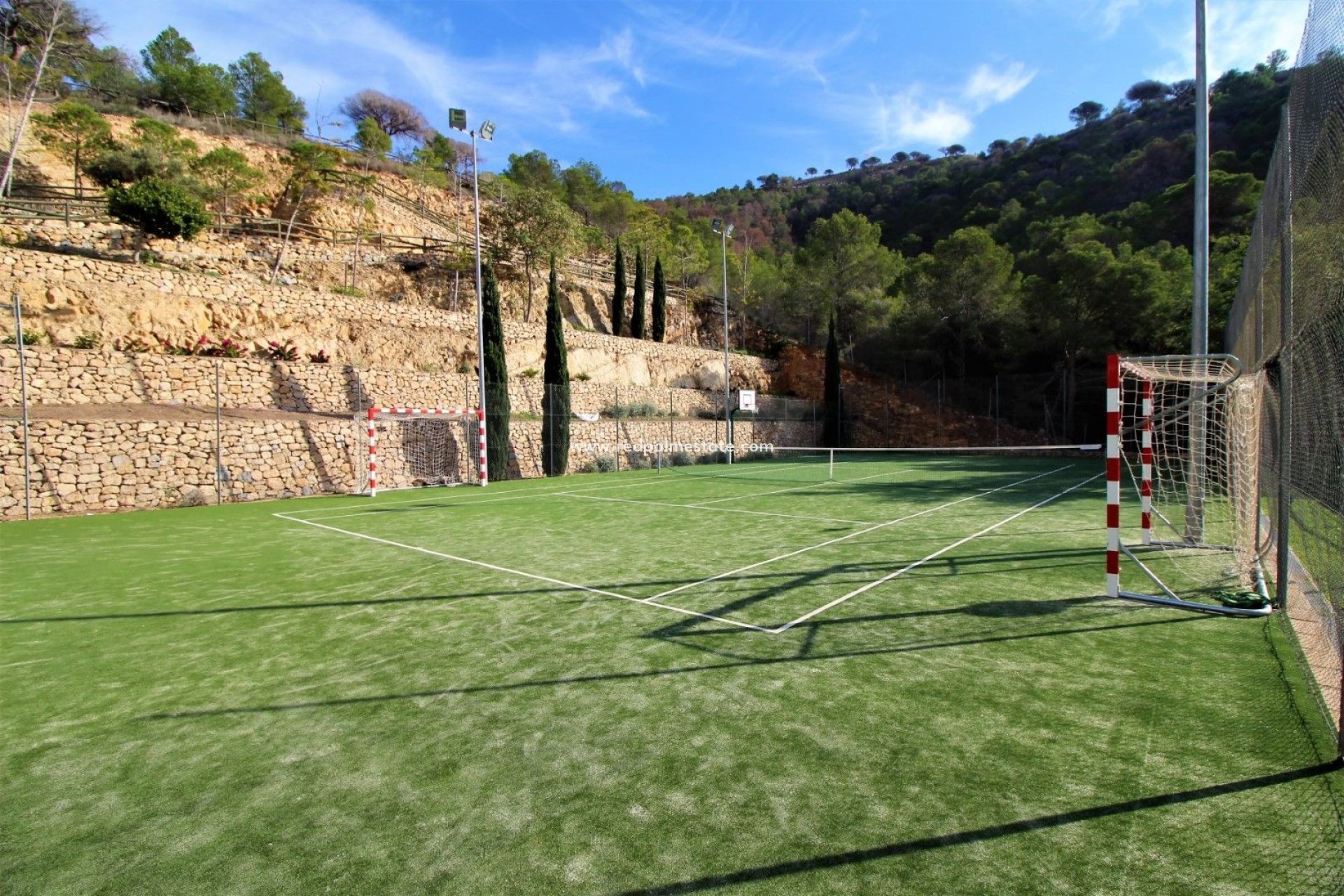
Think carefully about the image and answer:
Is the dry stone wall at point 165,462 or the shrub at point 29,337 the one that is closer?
the dry stone wall at point 165,462

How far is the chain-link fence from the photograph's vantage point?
3121 mm

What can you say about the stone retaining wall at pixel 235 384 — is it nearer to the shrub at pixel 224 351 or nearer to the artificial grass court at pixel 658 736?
the shrub at pixel 224 351

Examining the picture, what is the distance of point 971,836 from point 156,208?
26781 millimetres

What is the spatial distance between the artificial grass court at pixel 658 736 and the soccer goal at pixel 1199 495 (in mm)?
480

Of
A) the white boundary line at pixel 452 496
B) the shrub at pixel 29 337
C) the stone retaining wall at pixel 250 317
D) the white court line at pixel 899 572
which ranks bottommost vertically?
the white boundary line at pixel 452 496

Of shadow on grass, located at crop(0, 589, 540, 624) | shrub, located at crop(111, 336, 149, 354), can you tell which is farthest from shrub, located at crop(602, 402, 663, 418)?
shadow on grass, located at crop(0, 589, 540, 624)

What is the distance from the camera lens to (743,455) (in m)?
30.0

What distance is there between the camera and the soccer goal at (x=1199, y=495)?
5180 mm

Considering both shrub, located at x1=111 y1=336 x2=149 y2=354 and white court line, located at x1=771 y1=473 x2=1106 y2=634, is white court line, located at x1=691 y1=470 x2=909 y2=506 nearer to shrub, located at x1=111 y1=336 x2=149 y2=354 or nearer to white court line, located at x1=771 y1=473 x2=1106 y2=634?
white court line, located at x1=771 y1=473 x2=1106 y2=634

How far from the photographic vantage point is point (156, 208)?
66.0 feet

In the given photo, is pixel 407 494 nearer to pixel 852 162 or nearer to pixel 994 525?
pixel 994 525

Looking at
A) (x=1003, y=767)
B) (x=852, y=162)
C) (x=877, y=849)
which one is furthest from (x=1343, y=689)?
(x=852, y=162)

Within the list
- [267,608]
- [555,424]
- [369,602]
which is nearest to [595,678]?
[369,602]

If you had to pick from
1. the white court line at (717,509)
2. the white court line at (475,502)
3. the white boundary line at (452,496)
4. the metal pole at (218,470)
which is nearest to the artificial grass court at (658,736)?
the white court line at (717,509)
